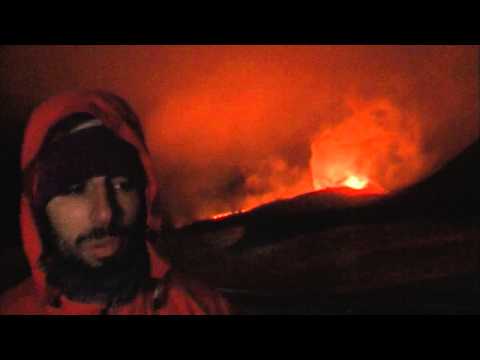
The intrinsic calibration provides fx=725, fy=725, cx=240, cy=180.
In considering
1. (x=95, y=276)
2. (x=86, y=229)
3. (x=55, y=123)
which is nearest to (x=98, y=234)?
(x=86, y=229)

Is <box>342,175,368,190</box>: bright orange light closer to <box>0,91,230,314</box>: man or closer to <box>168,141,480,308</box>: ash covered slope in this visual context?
<box>168,141,480,308</box>: ash covered slope

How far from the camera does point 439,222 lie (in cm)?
261

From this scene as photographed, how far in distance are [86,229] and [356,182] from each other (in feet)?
3.25

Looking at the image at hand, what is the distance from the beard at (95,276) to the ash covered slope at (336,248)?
0.19 m

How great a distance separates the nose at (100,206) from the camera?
2514 millimetres

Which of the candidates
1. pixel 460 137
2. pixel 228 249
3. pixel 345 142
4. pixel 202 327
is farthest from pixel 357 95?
pixel 202 327

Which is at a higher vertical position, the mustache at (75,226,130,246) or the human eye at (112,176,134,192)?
the human eye at (112,176,134,192)

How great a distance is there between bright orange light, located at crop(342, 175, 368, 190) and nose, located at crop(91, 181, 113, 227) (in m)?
0.86

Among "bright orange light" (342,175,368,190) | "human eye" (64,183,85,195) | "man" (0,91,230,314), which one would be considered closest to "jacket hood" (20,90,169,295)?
"man" (0,91,230,314)

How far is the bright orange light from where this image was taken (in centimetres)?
267

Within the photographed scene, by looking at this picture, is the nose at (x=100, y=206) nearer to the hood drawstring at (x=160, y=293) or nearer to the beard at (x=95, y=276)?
the beard at (x=95, y=276)

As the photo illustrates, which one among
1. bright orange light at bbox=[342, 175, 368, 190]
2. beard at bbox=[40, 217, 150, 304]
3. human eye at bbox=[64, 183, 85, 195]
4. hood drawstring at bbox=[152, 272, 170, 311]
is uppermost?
human eye at bbox=[64, 183, 85, 195]

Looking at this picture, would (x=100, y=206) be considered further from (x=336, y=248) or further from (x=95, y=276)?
(x=336, y=248)

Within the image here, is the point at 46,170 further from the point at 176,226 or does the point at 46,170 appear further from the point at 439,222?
the point at 439,222
